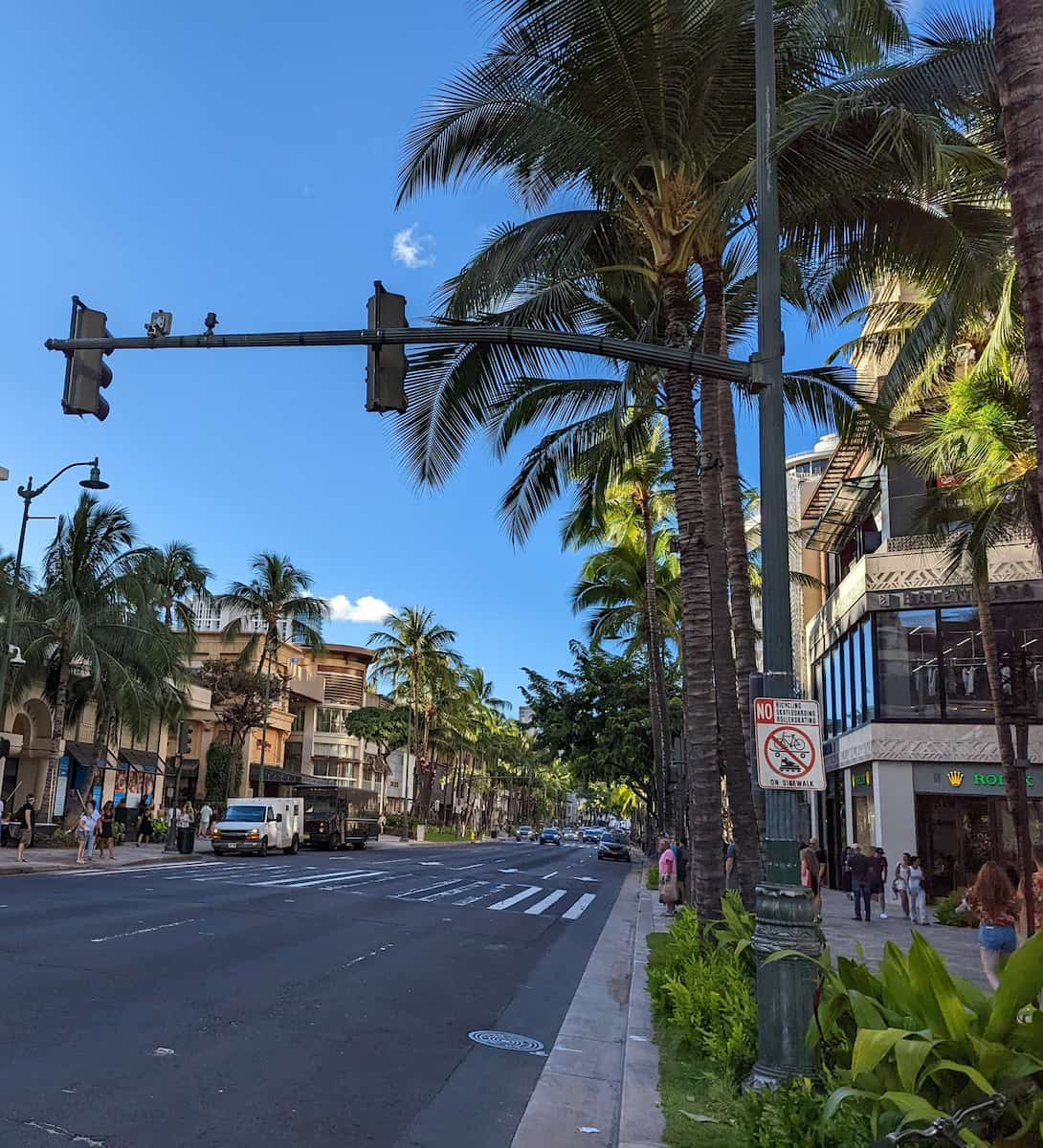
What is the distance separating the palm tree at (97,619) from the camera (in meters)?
32.5

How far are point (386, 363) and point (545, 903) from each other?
18.8m

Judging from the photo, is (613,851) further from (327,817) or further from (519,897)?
(519,897)

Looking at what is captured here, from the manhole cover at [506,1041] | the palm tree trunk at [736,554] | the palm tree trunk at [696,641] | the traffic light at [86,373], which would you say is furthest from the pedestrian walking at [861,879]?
the traffic light at [86,373]

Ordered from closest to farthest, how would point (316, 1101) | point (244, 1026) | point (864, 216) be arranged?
point (316, 1101), point (244, 1026), point (864, 216)

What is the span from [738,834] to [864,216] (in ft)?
24.7

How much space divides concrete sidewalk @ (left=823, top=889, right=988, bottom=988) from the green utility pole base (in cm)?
753

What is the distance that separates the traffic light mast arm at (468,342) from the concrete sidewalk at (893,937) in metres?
8.64

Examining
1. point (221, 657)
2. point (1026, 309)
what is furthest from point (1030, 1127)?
point (221, 657)

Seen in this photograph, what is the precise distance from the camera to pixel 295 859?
36.3 metres

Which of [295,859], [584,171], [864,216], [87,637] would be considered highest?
[584,171]

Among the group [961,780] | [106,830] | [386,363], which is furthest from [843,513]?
[386,363]

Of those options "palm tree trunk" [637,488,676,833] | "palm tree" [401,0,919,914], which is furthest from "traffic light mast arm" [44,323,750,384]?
"palm tree trunk" [637,488,676,833]

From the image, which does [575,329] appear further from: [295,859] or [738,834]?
[295,859]

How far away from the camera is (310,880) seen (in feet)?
84.4
